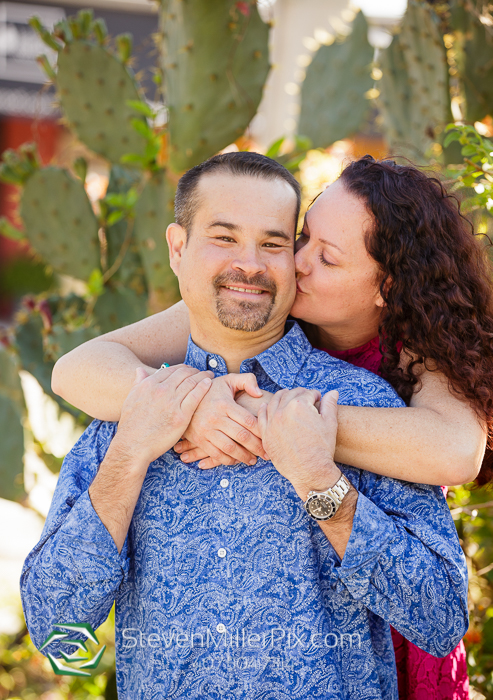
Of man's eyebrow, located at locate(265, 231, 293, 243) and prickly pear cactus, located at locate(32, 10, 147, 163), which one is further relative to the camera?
prickly pear cactus, located at locate(32, 10, 147, 163)

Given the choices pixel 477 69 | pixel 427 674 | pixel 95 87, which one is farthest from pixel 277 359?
pixel 477 69

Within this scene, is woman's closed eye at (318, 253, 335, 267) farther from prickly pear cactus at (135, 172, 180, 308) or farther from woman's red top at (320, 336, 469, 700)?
prickly pear cactus at (135, 172, 180, 308)

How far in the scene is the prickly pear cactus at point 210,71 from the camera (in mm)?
2916

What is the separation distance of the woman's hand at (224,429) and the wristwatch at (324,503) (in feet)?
0.62

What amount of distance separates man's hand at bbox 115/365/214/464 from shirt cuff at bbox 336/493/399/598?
47 cm

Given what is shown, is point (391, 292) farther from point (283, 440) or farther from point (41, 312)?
point (41, 312)

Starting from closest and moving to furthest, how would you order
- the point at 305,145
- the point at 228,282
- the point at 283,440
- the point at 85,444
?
the point at 283,440 < the point at 228,282 < the point at 85,444 < the point at 305,145

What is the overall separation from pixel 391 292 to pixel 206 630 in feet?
3.30

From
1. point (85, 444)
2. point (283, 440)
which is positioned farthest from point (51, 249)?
point (283, 440)

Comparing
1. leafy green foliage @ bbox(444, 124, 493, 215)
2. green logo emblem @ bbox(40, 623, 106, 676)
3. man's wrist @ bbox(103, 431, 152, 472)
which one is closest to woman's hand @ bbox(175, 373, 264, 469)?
man's wrist @ bbox(103, 431, 152, 472)

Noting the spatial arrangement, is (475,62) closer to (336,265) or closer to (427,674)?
(336,265)

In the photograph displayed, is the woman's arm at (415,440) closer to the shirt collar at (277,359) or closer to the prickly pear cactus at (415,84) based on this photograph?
the shirt collar at (277,359)

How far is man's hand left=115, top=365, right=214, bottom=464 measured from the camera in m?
1.60

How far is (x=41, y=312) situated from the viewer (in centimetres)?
343
